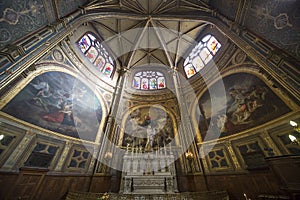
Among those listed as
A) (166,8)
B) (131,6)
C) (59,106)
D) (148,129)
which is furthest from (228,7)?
(59,106)

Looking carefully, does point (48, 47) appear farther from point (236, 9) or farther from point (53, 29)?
point (236, 9)

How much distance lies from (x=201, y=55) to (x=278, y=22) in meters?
7.67

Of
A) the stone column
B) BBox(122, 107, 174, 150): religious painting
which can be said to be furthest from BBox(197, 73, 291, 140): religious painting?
BBox(122, 107, 174, 150): religious painting

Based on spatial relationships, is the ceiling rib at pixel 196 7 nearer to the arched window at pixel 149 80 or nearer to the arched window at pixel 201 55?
the arched window at pixel 201 55

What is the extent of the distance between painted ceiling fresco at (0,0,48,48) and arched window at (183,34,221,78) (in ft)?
42.3

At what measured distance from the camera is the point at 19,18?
5848mm

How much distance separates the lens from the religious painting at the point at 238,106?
249 inches

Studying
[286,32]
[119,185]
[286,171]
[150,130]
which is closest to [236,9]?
[286,32]

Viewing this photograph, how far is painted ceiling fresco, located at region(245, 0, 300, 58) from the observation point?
5.09 m

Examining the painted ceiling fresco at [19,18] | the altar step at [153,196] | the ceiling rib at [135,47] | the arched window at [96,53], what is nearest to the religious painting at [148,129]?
the altar step at [153,196]

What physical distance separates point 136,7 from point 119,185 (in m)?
16.2

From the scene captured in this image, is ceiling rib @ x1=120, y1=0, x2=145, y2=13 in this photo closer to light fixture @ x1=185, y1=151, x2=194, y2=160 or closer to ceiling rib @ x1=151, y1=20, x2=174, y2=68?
ceiling rib @ x1=151, y1=20, x2=174, y2=68

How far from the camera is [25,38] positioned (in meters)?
6.21

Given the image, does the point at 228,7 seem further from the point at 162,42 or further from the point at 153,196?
the point at 153,196
